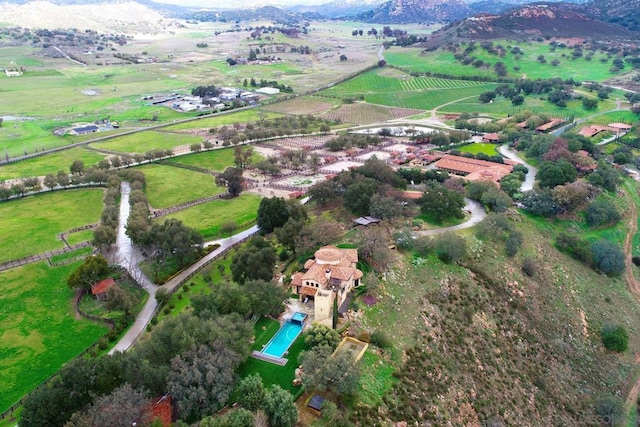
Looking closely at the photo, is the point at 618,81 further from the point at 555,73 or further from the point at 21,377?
the point at 21,377

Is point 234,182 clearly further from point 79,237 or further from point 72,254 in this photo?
point 72,254

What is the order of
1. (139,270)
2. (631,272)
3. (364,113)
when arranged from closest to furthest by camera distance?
(139,270) < (631,272) < (364,113)

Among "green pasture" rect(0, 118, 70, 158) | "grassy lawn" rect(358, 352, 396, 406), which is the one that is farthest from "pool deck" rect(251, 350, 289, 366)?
"green pasture" rect(0, 118, 70, 158)

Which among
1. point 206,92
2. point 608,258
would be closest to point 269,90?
point 206,92

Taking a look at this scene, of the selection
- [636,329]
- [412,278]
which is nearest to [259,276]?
[412,278]

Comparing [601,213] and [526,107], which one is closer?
[601,213]

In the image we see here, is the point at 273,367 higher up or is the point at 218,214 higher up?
the point at 273,367

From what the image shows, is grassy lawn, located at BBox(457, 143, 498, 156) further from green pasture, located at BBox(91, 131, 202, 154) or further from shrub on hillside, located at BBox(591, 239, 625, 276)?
green pasture, located at BBox(91, 131, 202, 154)

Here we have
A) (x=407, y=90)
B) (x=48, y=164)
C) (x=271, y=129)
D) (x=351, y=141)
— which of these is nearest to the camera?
(x=48, y=164)

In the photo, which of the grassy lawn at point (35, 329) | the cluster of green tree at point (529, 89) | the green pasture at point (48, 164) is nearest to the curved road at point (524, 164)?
the cluster of green tree at point (529, 89)
